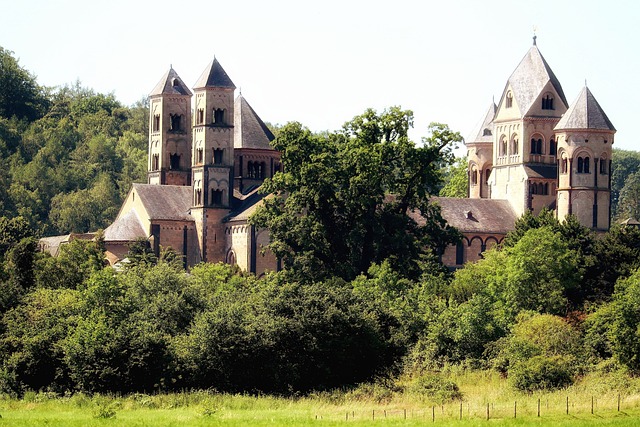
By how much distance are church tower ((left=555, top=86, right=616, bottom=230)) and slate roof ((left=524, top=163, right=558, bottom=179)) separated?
15.4 ft

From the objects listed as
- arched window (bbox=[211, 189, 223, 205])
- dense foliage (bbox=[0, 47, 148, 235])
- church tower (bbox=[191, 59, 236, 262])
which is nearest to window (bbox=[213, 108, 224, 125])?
church tower (bbox=[191, 59, 236, 262])

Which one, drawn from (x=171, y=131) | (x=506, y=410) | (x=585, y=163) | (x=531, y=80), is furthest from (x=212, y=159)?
(x=506, y=410)

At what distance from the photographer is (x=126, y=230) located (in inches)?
4045

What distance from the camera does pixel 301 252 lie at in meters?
80.7

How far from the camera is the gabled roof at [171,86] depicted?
108 m

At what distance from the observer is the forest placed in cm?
5803

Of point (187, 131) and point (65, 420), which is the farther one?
point (187, 131)

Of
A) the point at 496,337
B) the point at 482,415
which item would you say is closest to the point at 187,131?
the point at 496,337

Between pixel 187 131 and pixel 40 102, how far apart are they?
51.0 metres

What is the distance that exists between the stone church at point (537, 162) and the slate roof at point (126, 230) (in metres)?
19.5

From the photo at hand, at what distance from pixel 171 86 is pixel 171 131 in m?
2.93

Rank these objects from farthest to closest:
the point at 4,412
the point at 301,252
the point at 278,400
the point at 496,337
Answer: the point at 301,252
the point at 496,337
the point at 278,400
the point at 4,412

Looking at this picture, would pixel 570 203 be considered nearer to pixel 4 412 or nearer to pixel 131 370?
pixel 131 370

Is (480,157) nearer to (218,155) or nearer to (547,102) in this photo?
(547,102)
